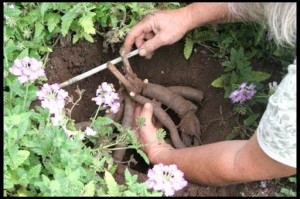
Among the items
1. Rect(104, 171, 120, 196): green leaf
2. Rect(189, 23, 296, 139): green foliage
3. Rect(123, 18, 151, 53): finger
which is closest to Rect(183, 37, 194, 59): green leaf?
Rect(189, 23, 296, 139): green foliage

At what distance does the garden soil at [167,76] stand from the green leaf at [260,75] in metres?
0.20

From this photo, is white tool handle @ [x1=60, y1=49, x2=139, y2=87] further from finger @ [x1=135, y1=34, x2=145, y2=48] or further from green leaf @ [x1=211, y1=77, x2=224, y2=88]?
green leaf @ [x1=211, y1=77, x2=224, y2=88]

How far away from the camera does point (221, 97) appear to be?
271 cm

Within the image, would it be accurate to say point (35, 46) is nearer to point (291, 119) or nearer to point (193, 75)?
point (193, 75)

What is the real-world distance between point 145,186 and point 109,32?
1072 mm

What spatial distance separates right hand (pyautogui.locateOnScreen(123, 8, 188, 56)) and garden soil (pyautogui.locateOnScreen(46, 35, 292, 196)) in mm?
259

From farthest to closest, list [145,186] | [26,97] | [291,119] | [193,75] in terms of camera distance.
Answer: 1. [193,75]
2. [26,97]
3. [145,186]
4. [291,119]

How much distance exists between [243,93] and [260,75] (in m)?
0.21

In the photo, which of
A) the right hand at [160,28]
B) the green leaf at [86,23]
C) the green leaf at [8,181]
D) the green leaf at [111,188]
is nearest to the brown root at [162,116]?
the right hand at [160,28]

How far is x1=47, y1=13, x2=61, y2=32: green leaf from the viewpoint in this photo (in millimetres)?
2414

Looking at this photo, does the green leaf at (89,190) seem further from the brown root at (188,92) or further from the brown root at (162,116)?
the brown root at (188,92)

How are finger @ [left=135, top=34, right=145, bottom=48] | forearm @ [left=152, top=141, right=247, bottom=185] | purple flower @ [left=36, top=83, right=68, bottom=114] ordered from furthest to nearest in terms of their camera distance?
finger @ [left=135, top=34, right=145, bottom=48] → forearm @ [left=152, top=141, right=247, bottom=185] → purple flower @ [left=36, top=83, right=68, bottom=114]

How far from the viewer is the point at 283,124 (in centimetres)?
166

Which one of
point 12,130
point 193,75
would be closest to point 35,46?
point 12,130
